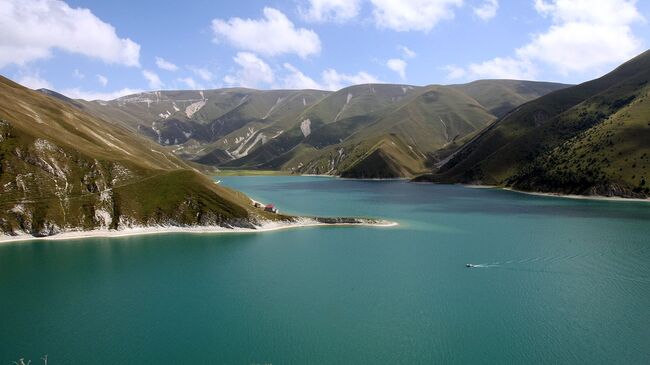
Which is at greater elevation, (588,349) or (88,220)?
(88,220)

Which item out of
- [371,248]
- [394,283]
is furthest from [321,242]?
[394,283]

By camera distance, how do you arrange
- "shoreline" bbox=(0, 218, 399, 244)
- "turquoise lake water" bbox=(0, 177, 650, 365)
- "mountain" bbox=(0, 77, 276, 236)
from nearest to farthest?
"turquoise lake water" bbox=(0, 177, 650, 365), "shoreline" bbox=(0, 218, 399, 244), "mountain" bbox=(0, 77, 276, 236)

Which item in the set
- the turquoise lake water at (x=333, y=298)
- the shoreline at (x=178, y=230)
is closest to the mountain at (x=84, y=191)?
the shoreline at (x=178, y=230)

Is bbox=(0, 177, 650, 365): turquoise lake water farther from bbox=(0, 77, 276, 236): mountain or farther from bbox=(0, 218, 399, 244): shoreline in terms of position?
bbox=(0, 77, 276, 236): mountain

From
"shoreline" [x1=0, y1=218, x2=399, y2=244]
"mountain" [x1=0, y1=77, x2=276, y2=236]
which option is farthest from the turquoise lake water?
"mountain" [x1=0, y1=77, x2=276, y2=236]

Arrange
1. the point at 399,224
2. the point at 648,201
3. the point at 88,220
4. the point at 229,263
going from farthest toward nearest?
1. the point at 648,201
2. the point at 399,224
3. the point at 88,220
4. the point at 229,263

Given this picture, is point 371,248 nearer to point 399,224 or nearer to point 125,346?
point 399,224

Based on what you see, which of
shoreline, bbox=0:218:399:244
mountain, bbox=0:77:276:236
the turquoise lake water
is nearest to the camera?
the turquoise lake water
